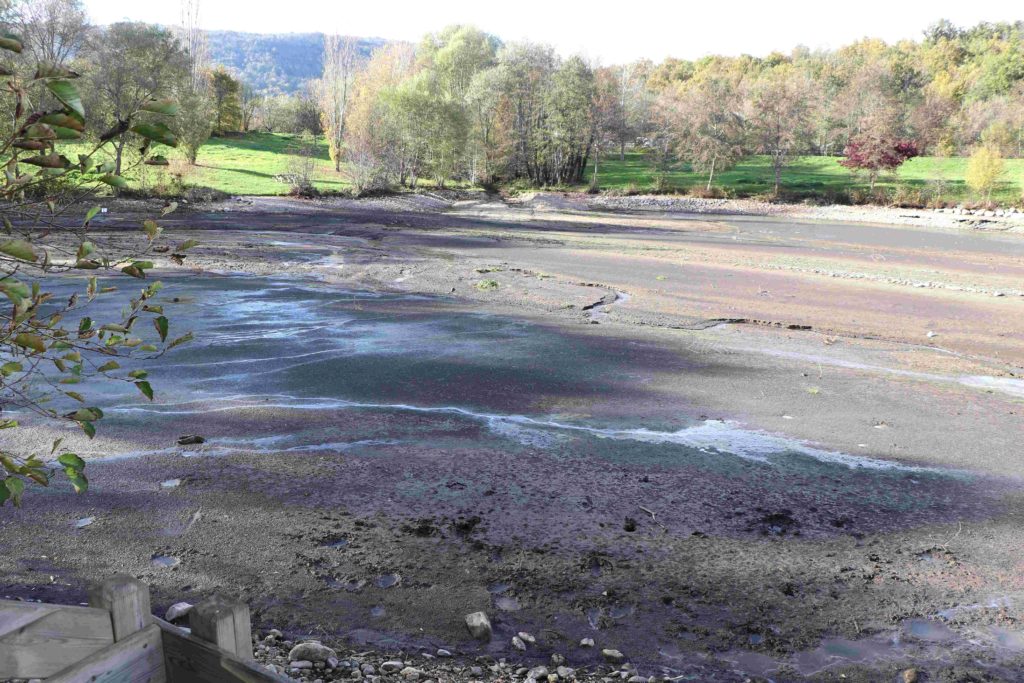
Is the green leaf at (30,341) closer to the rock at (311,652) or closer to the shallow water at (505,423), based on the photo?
the rock at (311,652)

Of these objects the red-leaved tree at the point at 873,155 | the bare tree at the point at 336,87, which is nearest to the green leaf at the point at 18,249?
the bare tree at the point at 336,87

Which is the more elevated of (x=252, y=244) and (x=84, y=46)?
(x=84, y=46)

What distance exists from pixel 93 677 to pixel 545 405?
717 centimetres

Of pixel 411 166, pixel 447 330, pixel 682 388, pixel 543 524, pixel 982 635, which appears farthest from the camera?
pixel 411 166

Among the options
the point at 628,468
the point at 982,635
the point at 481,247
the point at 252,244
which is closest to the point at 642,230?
the point at 481,247

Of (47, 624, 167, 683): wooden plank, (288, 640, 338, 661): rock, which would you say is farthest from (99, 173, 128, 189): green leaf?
(288, 640, 338, 661): rock

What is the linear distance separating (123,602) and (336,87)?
66656 millimetres

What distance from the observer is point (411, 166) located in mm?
54844

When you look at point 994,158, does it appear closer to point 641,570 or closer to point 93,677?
point 641,570

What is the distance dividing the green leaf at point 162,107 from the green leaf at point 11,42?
274 millimetres

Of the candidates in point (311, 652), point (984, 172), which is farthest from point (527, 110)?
point (311, 652)

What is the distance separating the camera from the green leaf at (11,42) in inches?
65.0

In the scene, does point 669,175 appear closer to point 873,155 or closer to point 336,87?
point 873,155

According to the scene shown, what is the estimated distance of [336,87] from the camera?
63906mm
